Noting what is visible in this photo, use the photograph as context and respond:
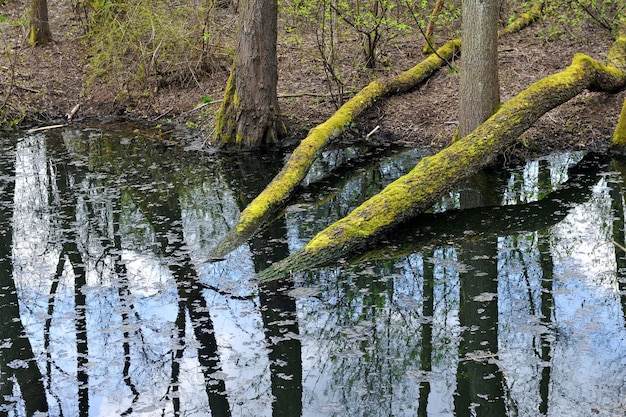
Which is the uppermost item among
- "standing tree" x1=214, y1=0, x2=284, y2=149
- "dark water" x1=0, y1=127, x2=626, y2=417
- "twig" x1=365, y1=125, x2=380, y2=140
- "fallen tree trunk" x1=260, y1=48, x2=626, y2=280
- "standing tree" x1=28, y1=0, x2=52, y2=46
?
"standing tree" x1=28, y1=0, x2=52, y2=46

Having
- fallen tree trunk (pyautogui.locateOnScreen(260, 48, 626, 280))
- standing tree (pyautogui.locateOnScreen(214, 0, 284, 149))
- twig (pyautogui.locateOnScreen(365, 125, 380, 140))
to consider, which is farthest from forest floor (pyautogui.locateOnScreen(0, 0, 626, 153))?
fallen tree trunk (pyautogui.locateOnScreen(260, 48, 626, 280))

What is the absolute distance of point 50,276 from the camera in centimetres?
791

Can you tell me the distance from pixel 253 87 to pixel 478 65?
13.9ft

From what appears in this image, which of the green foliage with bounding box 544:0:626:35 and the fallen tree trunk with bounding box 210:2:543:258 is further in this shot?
the green foliage with bounding box 544:0:626:35

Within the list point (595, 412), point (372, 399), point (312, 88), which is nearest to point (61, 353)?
point (372, 399)

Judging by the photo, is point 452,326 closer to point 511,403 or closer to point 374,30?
point 511,403

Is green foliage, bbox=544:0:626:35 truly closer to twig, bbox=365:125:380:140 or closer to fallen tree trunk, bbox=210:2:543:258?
A: fallen tree trunk, bbox=210:2:543:258

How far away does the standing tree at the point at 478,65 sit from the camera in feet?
35.3

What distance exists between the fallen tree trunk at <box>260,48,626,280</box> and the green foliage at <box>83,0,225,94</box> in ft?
25.6

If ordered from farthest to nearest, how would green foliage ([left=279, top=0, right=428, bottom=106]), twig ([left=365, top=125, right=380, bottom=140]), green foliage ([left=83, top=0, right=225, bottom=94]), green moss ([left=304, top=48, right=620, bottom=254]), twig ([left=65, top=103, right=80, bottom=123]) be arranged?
twig ([left=65, top=103, right=80, bottom=123]) → green foliage ([left=83, top=0, right=225, bottom=94]) → green foliage ([left=279, top=0, right=428, bottom=106]) → twig ([left=365, top=125, right=380, bottom=140]) → green moss ([left=304, top=48, right=620, bottom=254])

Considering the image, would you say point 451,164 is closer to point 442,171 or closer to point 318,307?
point 442,171

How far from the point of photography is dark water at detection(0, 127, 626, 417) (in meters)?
5.52

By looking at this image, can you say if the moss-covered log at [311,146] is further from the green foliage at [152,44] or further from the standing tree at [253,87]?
the green foliage at [152,44]

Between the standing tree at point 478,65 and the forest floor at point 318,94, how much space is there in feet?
4.59
